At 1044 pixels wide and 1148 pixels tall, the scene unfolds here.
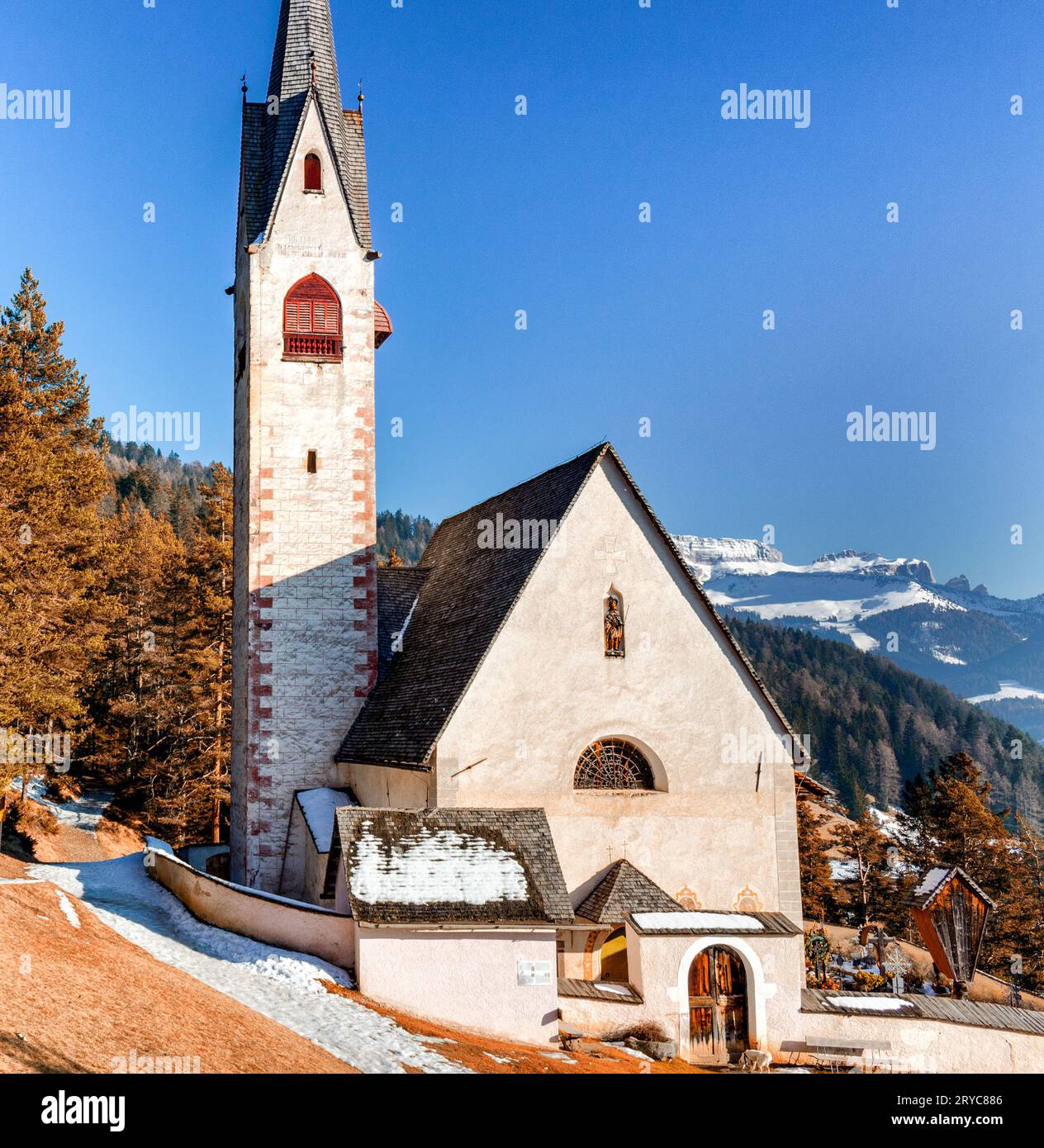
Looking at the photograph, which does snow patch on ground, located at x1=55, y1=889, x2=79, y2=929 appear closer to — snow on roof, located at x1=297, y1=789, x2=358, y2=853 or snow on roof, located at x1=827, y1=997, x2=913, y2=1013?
snow on roof, located at x1=297, y1=789, x2=358, y2=853

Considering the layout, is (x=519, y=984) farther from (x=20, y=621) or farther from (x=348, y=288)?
(x=20, y=621)

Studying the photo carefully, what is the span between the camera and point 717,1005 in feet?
64.9

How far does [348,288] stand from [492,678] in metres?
12.3

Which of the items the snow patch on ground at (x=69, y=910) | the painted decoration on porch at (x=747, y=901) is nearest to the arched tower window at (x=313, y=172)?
the snow patch on ground at (x=69, y=910)

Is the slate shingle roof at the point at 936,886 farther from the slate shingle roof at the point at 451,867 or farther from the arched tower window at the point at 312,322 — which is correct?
the arched tower window at the point at 312,322

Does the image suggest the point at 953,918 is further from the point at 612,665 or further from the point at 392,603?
the point at 392,603

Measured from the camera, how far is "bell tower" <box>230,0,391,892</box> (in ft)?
89.7

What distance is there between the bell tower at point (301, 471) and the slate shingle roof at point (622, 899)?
8.48 m

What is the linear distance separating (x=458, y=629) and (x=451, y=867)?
6431mm

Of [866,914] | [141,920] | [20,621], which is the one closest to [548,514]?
[141,920]

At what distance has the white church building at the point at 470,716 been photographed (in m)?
19.2

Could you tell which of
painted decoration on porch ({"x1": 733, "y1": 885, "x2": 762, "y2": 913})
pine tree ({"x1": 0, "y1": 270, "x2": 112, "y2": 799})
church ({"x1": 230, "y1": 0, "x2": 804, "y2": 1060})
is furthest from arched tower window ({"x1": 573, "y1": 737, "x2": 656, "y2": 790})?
pine tree ({"x1": 0, "y1": 270, "x2": 112, "y2": 799})

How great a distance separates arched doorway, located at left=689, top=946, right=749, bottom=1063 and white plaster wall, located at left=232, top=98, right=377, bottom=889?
11084 mm

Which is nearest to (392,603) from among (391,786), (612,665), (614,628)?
(391,786)
